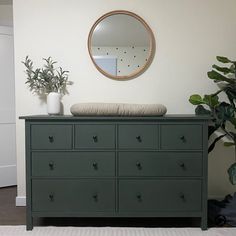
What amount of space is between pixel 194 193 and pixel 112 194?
0.65m

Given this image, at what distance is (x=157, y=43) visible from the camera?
2822 millimetres

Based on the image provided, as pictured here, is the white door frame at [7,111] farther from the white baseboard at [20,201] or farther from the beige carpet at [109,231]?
the beige carpet at [109,231]

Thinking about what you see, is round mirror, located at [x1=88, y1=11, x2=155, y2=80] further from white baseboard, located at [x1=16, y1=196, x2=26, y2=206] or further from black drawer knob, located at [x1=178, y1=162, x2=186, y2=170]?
white baseboard, located at [x1=16, y1=196, x2=26, y2=206]

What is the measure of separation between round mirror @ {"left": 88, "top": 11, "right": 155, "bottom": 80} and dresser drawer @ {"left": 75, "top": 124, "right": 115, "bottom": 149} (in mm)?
743

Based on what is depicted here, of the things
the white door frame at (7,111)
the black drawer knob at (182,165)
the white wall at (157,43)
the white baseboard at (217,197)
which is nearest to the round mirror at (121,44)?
the white wall at (157,43)

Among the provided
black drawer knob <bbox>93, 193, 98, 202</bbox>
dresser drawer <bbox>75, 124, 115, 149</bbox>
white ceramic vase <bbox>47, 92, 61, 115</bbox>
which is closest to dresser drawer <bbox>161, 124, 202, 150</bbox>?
dresser drawer <bbox>75, 124, 115, 149</bbox>

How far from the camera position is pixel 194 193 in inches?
90.4

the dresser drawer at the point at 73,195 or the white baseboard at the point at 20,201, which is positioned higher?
the dresser drawer at the point at 73,195

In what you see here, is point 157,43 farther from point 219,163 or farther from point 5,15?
point 5,15

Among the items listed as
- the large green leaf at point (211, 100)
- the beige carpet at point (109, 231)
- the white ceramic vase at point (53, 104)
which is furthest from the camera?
the white ceramic vase at point (53, 104)

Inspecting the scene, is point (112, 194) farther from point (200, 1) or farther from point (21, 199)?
point (200, 1)

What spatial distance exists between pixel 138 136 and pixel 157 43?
1054 millimetres

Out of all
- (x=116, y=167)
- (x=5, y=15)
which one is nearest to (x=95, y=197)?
(x=116, y=167)

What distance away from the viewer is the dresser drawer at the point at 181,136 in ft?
7.47
